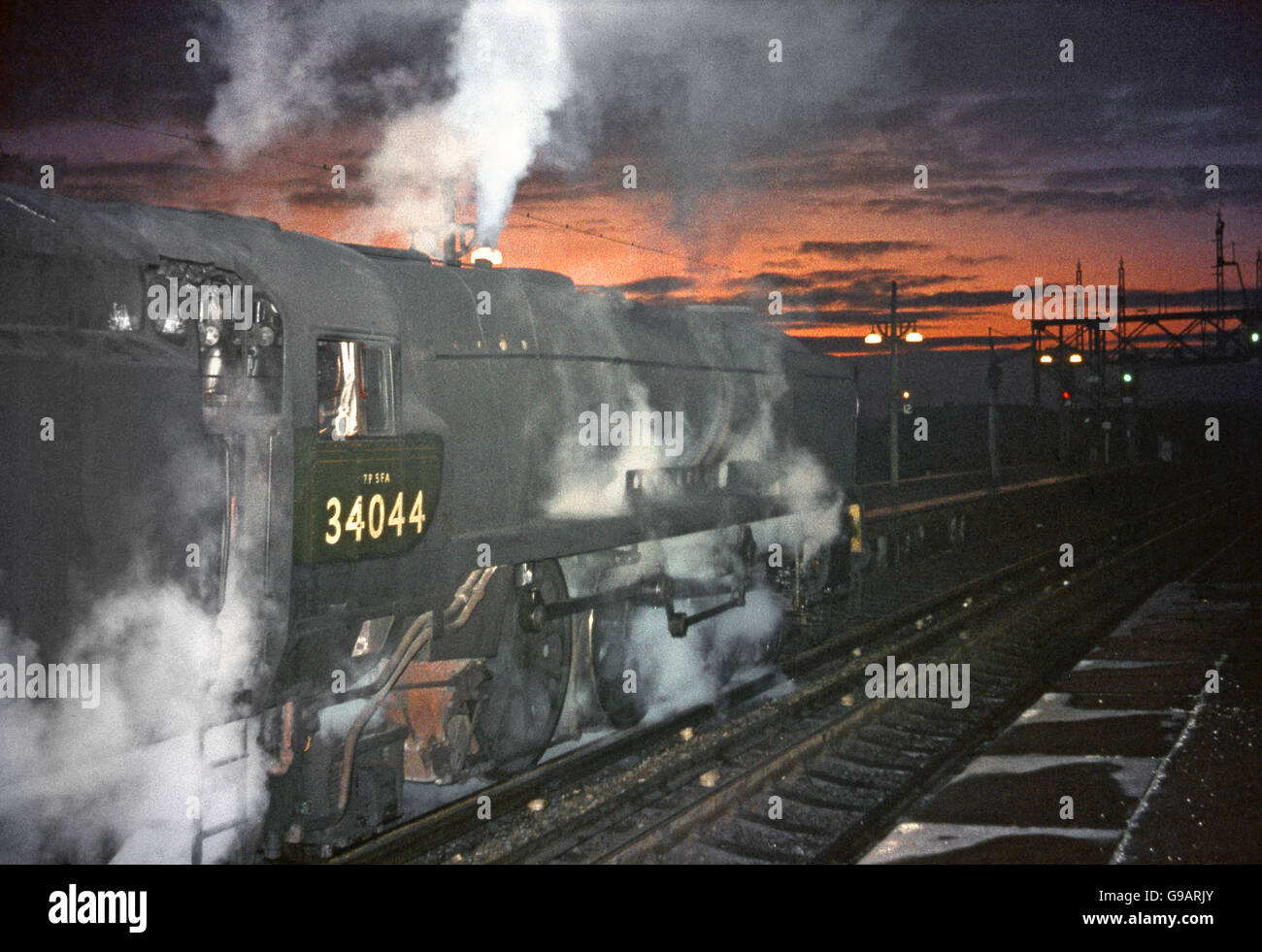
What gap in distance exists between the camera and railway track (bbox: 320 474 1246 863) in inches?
279

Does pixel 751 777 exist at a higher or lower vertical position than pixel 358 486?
lower

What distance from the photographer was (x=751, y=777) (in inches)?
323

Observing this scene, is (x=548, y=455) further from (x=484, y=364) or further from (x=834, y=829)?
(x=834, y=829)

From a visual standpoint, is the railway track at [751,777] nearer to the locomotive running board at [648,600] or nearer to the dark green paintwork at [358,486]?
the locomotive running board at [648,600]

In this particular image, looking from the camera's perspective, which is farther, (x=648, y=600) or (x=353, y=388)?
(x=648, y=600)

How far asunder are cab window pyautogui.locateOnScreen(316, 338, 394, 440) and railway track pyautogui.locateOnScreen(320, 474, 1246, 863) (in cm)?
252

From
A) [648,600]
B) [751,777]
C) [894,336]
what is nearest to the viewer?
[751,777]

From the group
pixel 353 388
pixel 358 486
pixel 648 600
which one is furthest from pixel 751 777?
pixel 353 388

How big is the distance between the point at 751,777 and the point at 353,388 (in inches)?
161

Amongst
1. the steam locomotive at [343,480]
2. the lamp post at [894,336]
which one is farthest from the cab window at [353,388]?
the lamp post at [894,336]

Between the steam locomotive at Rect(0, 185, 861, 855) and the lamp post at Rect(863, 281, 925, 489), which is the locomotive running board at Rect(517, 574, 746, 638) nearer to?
the steam locomotive at Rect(0, 185, 861, 855)

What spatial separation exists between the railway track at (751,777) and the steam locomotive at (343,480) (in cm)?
39

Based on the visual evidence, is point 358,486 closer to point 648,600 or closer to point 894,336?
point 648,600

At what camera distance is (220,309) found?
5.54m
